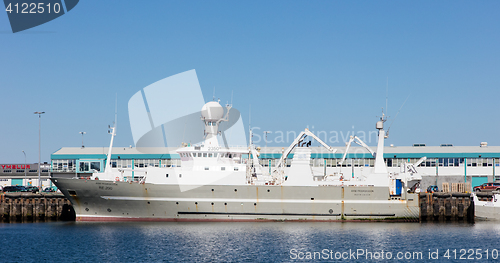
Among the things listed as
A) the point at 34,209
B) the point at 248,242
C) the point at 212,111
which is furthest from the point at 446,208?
the point at 34,209

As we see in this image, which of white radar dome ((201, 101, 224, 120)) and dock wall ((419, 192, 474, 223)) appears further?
dock wall ((419, 192, 474, 223))

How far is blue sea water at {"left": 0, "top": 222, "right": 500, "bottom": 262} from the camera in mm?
26141

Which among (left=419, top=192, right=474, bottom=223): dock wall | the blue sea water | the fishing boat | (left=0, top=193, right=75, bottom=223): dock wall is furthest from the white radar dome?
(left=419, top=192, right=474, bottom=223): dock wall

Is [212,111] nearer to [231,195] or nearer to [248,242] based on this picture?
[231,195]

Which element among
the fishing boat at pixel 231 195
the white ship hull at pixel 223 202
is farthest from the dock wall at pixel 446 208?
the white ship hull at pixel 223 202

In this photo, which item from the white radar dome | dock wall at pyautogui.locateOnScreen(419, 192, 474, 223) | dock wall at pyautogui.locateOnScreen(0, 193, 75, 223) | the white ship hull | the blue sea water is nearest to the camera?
the blue sea water

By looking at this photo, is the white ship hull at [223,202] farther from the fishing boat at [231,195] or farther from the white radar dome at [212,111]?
the white radar dome at [212,111]

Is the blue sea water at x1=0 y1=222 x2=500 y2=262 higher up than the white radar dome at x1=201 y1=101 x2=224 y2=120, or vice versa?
the white radar dome at x1=201 y1=101 x2=224 y2=120

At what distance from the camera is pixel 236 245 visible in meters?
28.4

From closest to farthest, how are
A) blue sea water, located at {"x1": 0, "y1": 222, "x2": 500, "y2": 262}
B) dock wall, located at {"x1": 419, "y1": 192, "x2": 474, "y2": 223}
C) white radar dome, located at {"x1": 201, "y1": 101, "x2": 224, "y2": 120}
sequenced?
blue sea water, located at {"x1": 0, "y1": 222, "x2": 500, "y2": 262}
white radar dome, located at {"x1": 201, "y1": 101, "x2": 224, "y2": 120}
dock wall, located at {"x1": 419, "y1": 192, "x2": 474, "y2": 223}

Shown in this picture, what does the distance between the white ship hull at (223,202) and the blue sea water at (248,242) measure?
96 cm

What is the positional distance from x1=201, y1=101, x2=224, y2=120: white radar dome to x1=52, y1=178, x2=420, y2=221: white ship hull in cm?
603

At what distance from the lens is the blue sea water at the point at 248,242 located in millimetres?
26141

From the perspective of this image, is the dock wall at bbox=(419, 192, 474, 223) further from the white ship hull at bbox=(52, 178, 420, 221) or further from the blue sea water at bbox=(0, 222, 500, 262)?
the white ship hull at bbox=(52, 178, 420, 221)
